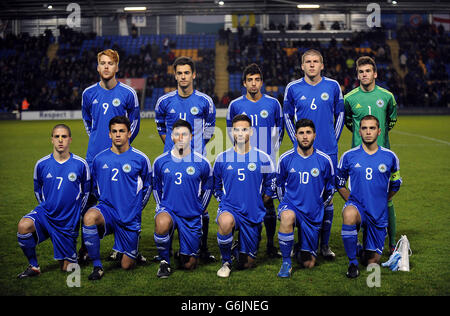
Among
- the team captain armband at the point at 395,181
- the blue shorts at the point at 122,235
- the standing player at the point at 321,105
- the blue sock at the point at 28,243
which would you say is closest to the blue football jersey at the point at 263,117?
the standing player at the point at 321,105

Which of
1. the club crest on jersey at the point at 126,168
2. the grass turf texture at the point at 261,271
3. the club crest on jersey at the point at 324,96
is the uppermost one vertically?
the club crest on jersey at the point at 324,96

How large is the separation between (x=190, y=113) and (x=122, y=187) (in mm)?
1063

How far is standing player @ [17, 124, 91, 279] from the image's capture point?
177 inches

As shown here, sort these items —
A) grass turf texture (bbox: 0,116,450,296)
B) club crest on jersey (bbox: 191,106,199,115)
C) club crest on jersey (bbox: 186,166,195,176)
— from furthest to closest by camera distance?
1. club crest on jersey (bbox: 191,106,199,115)
2. club crest on jersey (bbox: 186,166,195,176)
3. grass turf texture (bbox: 0,116,450,296)

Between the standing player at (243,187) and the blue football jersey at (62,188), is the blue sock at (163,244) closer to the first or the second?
the standing player at (243,187)

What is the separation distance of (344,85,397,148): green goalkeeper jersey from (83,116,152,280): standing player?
82.5 inches

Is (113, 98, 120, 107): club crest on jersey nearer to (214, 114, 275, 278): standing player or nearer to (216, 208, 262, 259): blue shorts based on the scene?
(214, 114, 275, 278): standing player

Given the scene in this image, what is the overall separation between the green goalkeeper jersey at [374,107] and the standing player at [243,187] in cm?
107

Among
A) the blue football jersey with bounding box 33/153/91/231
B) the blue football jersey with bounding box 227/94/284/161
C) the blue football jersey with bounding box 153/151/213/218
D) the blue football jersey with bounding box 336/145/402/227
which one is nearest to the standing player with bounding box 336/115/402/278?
the blue football jersey with bounding box 336/145/402/227

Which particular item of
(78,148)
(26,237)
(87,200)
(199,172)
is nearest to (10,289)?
(26,237)

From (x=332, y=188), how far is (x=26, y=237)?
268 centimetres

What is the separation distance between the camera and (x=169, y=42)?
3058cm

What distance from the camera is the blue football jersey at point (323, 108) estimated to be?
199 inches
